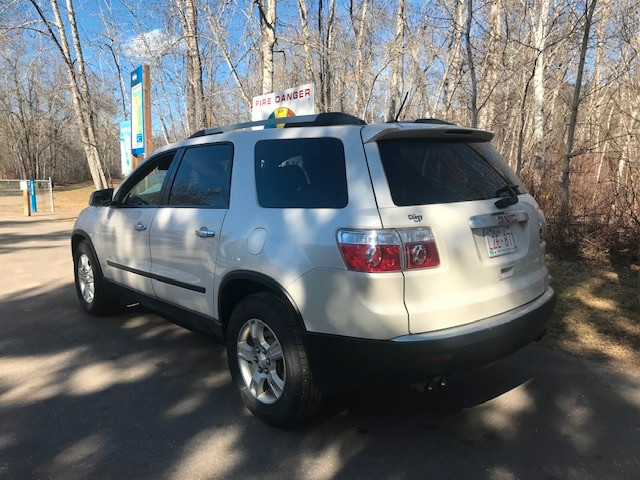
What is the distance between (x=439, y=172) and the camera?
Result: 2834 millimetres

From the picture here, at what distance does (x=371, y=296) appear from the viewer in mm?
2428

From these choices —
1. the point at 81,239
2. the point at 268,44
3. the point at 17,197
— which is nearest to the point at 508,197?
the point at 81,239

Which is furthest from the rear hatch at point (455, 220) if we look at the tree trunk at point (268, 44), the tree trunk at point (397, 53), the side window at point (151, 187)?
the tree trunk at point (397, 53)

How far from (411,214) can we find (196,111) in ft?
40.0

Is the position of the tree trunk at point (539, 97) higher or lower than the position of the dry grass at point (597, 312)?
higher

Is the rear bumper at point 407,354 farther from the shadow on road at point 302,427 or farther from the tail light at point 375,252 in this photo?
the shadow on road at point 302,427

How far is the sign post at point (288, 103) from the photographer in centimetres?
745

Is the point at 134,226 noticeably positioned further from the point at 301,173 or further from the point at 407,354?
the point at 407,354

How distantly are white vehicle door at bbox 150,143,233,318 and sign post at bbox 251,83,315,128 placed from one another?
3.81 metres

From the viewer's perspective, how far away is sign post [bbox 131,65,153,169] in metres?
9.08

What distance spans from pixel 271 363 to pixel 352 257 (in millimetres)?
980

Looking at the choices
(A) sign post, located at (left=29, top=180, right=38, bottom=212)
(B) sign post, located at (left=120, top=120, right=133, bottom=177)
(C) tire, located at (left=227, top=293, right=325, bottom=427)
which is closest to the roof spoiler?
(C) tire, located at (left=227, top=293, right=325, bottom=427)

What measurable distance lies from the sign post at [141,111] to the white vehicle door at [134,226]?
4851 mm

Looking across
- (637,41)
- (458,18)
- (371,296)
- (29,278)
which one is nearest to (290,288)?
(371,296)
